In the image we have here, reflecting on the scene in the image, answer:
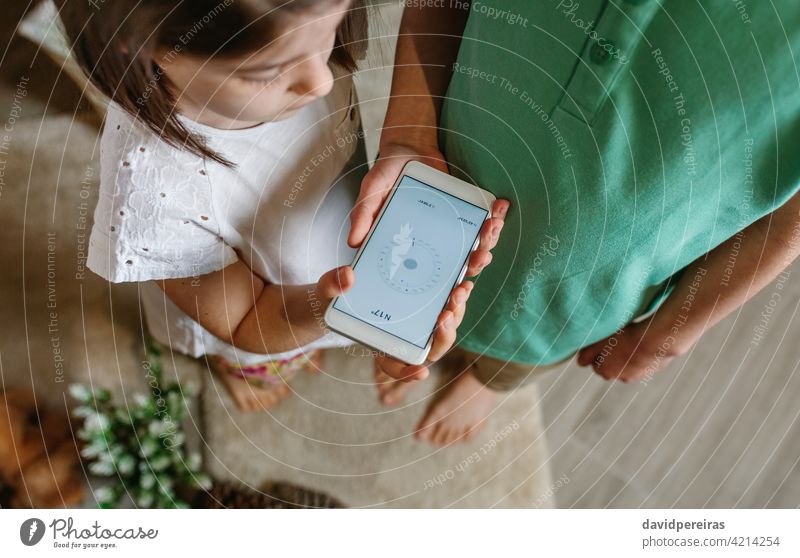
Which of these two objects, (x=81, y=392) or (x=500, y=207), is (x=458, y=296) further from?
(x=81, y=392)

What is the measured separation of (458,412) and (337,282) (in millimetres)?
220

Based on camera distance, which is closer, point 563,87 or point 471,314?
point 563,87

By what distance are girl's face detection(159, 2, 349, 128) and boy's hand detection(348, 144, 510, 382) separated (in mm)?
56

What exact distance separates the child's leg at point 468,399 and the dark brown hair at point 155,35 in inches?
10.3

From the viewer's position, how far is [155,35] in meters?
0.24

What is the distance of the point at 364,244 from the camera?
0.30 m

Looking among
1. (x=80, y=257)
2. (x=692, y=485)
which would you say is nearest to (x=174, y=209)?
(x=80, y=257)

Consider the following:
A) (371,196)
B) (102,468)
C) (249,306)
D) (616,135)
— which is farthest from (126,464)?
(616,135)

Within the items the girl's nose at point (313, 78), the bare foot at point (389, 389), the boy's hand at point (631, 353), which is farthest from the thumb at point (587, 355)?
the girl's nose at point (313, 78)

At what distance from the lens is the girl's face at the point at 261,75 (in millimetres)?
253

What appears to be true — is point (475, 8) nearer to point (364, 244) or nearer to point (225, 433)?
point (364, 244)

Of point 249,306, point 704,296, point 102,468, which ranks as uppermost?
point 704,296

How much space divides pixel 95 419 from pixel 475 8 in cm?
33

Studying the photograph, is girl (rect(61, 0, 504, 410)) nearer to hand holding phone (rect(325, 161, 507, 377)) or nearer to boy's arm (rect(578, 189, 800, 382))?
hand holding phone (rect(325, 161, 507, 377))
